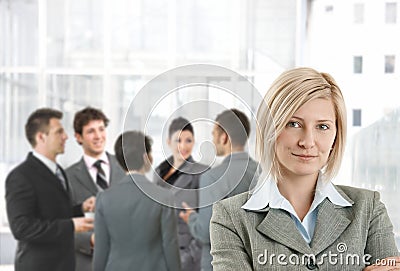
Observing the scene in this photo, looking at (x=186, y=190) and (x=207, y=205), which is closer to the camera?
(x=207, y=205)

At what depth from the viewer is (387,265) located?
99 centimetres

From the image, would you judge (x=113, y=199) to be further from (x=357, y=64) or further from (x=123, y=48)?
(x=357, y=64)

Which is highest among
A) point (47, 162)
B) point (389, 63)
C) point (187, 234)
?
point (389, 63)

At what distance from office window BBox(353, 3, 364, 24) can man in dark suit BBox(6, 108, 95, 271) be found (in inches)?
55.4

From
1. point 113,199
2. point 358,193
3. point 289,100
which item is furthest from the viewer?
point 113,199

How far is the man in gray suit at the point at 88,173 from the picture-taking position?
3.11 m

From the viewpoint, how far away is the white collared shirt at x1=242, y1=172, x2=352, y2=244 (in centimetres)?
102

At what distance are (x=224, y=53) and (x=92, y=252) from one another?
1.12 meters

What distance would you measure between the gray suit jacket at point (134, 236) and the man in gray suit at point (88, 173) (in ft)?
0.36

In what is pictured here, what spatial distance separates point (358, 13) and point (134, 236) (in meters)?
1.36

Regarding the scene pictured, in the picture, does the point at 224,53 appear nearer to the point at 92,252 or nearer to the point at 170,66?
the point at 170,66

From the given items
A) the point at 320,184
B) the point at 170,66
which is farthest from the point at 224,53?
the point at 320,184

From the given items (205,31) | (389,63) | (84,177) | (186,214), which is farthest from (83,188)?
(389,63)

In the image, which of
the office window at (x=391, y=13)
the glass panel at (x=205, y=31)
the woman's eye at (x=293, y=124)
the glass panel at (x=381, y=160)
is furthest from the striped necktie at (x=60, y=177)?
the woman's eye at (x=293, y=124)
